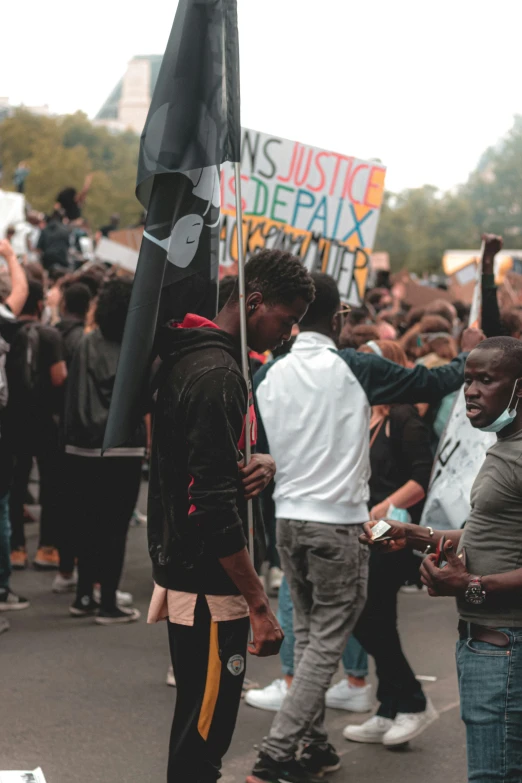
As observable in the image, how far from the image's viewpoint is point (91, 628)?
704 centimetres

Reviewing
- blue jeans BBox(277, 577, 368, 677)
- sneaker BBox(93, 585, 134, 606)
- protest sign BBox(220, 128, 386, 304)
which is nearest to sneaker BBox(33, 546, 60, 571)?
sneaker BBox(93, 585, 134, 606)

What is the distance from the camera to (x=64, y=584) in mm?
7973

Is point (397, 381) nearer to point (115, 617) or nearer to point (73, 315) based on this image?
point (115, 617)

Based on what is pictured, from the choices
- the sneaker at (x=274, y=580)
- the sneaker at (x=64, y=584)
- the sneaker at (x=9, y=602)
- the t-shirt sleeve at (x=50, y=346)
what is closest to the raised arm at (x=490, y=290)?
the sneaker at (x=274, y=580)

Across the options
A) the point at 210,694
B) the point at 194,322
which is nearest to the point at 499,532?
the point at 210,694

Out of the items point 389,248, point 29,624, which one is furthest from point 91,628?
point 389,248

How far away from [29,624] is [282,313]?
4.08 meters

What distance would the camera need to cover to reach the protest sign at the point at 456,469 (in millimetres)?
5086

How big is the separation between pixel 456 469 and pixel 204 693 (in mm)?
2162

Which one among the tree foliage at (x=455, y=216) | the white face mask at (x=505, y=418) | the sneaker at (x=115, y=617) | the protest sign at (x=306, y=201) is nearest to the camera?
the white face mask at (x=505, y=418)

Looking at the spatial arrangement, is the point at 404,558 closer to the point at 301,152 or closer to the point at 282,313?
the point at 282,313

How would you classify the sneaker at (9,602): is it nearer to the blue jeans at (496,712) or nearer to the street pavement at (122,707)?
the street pavement at (122,707)

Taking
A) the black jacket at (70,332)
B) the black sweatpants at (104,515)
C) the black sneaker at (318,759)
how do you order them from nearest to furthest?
1. the black sneaker at (318,759)
2. the black sweatpants at (104,515)
3. the black jacket at (70,332)

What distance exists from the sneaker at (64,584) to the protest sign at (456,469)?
139 inches
